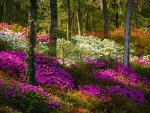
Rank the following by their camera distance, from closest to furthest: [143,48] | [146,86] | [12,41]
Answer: [146,86], [12,41], [143,48]

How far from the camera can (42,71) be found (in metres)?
12.6

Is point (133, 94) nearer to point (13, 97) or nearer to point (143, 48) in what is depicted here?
point (13, 97)

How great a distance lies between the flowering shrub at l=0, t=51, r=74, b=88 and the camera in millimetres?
11815

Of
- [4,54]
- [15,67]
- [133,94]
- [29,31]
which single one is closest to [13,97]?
[29,31]

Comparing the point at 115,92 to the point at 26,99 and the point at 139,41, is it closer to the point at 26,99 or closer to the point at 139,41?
the point at 26,99

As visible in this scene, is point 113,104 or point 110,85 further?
point 110,85

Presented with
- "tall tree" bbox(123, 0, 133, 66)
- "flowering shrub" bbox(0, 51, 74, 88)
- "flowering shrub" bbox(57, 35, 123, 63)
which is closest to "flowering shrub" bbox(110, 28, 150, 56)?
"flowering shrub" bbox(57, 35, 123, 63)

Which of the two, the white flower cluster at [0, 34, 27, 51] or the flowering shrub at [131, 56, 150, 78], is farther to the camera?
the white flower cluster at [0, 34, 27, 51]

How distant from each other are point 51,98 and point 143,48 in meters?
14.5

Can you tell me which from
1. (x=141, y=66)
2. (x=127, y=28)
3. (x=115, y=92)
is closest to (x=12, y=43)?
(x=127, y=28)

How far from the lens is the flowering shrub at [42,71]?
38.8ft

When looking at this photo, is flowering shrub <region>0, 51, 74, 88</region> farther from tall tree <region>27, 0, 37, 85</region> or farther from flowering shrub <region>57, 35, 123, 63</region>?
flowering shrub <region>57, 35, 123, 63</region>

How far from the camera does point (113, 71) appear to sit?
49.3 feet

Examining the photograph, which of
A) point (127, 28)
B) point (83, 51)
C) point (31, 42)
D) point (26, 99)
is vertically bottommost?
point (26, 99)
